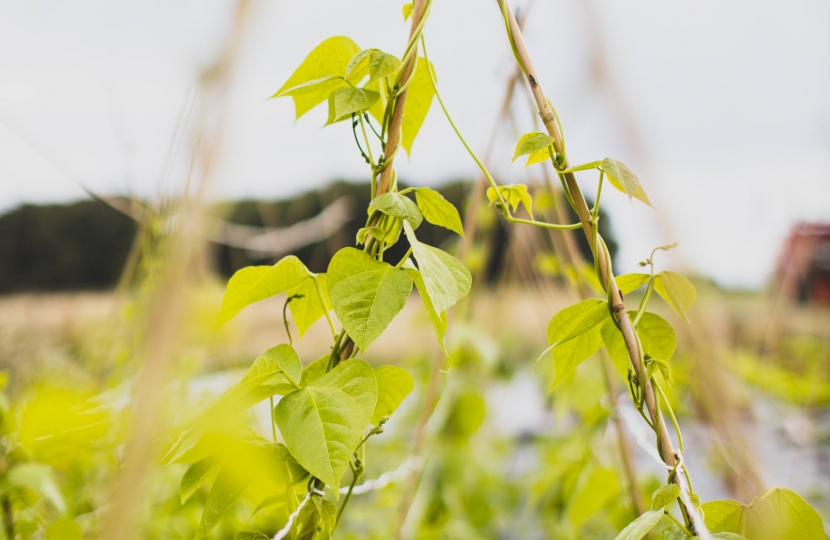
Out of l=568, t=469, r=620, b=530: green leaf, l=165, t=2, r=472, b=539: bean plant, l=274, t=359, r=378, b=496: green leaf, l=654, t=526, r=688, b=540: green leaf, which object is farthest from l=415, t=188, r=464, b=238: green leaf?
l=568, t=469, r=620, b=530: green leaf

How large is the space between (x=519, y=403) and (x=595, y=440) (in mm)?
1716

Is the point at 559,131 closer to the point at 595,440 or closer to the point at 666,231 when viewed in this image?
the point at 666,231

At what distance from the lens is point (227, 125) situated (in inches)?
7.2

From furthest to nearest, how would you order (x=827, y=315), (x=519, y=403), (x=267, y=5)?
1. (x=519, y=403)
2. (x=827, y=315)
3. (x=267, y=5)

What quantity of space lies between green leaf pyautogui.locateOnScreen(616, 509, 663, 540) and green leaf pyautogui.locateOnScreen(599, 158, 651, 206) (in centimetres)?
16

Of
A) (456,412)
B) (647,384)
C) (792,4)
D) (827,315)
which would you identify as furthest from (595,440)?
(827,315)

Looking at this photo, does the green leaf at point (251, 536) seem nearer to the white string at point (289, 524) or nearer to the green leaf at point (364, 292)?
the white string at point (289, 524)

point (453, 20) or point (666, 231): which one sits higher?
point (453, 20)

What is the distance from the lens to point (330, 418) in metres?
0.26

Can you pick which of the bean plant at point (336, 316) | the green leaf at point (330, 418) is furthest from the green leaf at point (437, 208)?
the green leaf at point (330, 418)


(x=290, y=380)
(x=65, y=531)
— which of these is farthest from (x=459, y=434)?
(x=290, y=380)

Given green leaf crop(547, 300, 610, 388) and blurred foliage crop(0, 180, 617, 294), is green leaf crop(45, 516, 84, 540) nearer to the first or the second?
green leaf crop(547, 300, 610, 388)

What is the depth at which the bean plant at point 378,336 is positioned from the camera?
260 millimetres

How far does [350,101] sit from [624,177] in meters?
0.16
